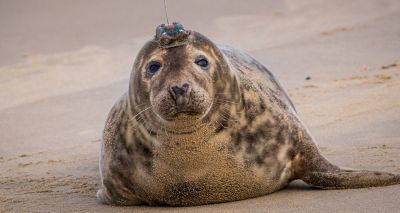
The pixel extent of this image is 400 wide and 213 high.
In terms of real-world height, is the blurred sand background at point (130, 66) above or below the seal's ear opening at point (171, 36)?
below

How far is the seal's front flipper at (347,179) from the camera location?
4637 mm

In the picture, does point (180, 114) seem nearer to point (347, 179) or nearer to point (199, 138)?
point (199, 138)

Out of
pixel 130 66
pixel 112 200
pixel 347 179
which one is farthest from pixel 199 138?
pixel 130 66

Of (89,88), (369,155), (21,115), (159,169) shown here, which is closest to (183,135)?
(159,169)

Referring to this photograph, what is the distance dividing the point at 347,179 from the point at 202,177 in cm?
→ 77

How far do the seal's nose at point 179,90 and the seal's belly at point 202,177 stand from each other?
411 mm

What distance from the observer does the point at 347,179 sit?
4684 mm

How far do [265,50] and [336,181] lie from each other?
624 centimetres

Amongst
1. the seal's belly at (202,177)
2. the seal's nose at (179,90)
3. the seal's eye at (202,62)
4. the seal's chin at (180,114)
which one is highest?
the seal's eye at (202,62)

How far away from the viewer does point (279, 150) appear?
4652 mm

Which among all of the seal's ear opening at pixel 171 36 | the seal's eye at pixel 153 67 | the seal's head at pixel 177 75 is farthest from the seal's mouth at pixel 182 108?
the seal's ear opening at pixel 171 36

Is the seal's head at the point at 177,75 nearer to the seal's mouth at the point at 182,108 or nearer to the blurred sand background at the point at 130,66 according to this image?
the seal's mouth at the point at 182,108

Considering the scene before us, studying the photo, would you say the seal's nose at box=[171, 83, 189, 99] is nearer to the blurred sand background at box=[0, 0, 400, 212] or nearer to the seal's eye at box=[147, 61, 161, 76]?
the seal's eye at box=[147, 61, 161, 76]

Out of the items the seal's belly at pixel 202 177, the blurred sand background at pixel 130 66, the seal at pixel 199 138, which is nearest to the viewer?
the seal at pixel 199 138
